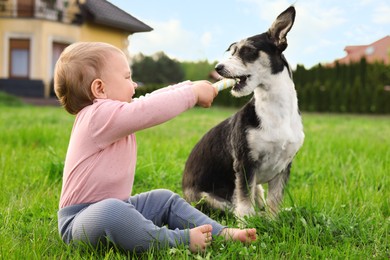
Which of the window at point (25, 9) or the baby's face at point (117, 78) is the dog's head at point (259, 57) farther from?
the window at point (25, 9)

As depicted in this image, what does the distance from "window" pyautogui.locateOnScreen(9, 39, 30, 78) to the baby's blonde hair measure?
24542 millimetres

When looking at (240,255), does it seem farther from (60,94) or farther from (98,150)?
(60,94)

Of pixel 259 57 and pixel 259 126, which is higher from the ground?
pixel 259 57

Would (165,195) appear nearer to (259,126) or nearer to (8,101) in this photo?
(259,126)

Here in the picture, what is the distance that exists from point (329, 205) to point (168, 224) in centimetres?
117

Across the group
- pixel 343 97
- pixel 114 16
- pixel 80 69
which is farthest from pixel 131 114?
pixel 343 97

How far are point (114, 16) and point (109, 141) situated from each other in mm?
15490

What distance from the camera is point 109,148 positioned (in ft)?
9.34

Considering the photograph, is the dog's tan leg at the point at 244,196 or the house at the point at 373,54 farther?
the house at the point at 373,54

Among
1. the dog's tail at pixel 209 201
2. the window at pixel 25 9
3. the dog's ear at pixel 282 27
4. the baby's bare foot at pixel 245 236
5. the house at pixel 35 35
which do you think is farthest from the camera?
the window at pixel 25 9

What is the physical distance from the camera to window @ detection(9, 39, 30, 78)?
26.0 meters

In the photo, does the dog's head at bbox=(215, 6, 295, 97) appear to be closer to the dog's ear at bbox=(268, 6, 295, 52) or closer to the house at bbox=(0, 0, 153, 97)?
the dog's ear at bbox=(268, 6, 295, 52)

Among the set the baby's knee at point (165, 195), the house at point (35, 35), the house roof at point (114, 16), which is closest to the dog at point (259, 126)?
the baby's knee at point (165, 195)

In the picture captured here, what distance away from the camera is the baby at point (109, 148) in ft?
8.82
